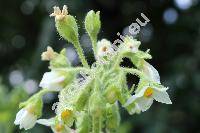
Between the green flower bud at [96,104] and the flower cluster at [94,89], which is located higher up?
the flower cluster at [94,89]

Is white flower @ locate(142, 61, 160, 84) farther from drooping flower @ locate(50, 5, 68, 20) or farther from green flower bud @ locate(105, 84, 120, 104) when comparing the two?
drooping flower @ locate(50, 5, 68, 20)

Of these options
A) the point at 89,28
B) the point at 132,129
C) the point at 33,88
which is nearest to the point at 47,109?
the point at 33,88

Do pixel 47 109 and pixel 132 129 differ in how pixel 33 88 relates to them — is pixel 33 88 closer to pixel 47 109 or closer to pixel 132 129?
pixel 47 109

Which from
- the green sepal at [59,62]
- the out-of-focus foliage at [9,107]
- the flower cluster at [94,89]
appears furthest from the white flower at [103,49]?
the out-of-focus foliage at [9,107]

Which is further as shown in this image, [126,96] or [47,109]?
[47,109]

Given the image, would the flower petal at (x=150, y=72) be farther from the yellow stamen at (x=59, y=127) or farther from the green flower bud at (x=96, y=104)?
the yellow stamen at (x=59, y=127)

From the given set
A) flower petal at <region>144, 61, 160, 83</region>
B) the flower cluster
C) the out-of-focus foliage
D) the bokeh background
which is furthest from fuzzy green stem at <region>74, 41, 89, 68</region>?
the bokeh background
